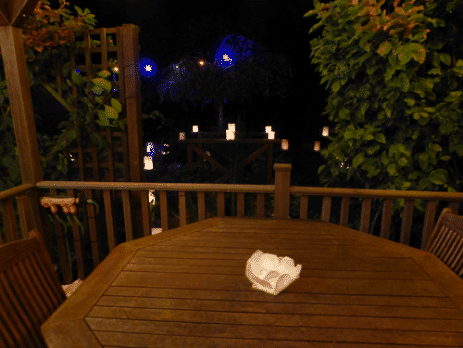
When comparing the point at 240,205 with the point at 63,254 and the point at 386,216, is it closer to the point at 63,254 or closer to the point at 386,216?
the point at 386,216

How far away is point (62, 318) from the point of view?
38.3 inches

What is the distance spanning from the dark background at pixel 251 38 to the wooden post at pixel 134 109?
6.73m

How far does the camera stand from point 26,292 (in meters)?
1.08

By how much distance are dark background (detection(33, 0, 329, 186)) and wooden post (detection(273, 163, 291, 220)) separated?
274 inches

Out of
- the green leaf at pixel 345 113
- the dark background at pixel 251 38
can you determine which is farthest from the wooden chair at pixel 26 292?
the dark background at pixel 251 38

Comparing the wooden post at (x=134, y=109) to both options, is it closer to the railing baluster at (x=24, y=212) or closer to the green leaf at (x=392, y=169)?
the railing baluster at (x=24, y=212)

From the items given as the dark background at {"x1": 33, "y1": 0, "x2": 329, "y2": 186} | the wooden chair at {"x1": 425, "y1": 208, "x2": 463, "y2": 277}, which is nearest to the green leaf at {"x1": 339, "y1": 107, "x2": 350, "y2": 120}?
the wooden chair at {"x1": 425, "y1": 208, "x2": 463, "y2": 277}

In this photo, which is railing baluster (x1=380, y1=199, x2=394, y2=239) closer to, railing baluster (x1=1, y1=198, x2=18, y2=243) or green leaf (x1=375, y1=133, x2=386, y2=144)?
green leaf (x1=375, y1=133, x2=386, y2=144)

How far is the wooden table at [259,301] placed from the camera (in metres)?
0.91

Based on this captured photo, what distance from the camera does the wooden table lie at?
911mm

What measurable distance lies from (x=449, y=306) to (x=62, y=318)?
4.26 feet

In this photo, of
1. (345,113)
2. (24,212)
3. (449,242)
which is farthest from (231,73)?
(449,242)

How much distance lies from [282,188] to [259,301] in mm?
1132

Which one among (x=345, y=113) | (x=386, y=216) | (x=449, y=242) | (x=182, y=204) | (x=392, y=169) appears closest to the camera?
(x=449, y=242)
